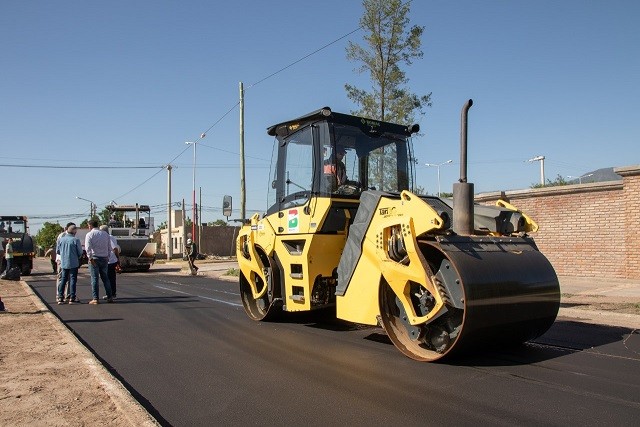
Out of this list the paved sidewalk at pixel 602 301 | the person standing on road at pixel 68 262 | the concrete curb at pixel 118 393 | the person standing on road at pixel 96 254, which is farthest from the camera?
the person standing on road at pixel 68 262

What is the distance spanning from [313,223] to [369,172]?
3.70 ft

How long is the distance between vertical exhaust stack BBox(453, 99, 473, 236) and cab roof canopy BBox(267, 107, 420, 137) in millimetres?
1980

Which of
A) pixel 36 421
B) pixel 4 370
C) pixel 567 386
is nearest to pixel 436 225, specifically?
pixel 567 386

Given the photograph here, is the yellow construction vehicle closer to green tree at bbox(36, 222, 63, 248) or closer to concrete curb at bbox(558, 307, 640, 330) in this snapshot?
concrete curb at bbox(558, 307, 640, 330)

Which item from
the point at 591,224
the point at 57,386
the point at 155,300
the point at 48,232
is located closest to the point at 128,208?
the point at 155,300

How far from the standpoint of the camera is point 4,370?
17.7ft

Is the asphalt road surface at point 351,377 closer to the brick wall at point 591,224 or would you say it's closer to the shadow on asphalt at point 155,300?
the shadow on asphalt at point 155,300

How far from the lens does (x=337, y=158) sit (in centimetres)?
727

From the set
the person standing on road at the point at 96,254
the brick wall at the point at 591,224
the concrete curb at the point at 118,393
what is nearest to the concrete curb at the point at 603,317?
the brick wall at the point at 591,224

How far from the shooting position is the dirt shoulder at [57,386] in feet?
13.1

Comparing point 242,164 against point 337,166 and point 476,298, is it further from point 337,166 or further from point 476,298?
point 476,298

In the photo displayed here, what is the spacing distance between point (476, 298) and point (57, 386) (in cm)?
370

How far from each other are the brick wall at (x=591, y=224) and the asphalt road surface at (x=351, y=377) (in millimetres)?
7034

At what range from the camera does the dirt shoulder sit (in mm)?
3988
